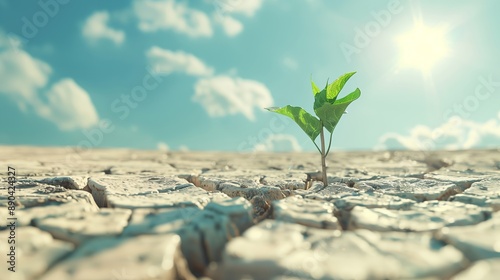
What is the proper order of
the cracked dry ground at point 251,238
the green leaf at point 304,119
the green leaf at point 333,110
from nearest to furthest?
the cracked dry ground at point 251,238
the green leaf at point 333,110
the green leaf at point 304,119

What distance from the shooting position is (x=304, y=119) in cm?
186

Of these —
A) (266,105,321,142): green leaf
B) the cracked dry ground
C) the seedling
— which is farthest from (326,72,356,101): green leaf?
the cracked dry ground

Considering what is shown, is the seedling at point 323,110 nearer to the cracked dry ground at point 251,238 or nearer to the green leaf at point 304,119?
the green leaf at point 304,119

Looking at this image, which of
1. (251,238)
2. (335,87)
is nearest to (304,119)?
(335,87)

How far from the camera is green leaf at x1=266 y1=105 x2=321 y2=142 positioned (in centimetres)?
182

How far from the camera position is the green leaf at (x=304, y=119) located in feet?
5.97

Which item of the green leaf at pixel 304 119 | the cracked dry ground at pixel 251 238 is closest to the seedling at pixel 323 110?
the green leaf at pixel 304 119

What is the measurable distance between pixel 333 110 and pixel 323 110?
5cm

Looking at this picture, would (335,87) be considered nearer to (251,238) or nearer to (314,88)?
(314,88)

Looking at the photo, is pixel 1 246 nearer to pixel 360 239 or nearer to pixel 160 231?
pixel 160 231

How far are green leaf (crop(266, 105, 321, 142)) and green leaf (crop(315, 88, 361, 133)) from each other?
0.13ft

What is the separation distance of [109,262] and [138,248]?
0.28ft

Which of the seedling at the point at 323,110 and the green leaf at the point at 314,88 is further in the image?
the green leaf at the point at 314,88

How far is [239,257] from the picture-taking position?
0.89 meters
